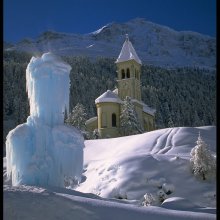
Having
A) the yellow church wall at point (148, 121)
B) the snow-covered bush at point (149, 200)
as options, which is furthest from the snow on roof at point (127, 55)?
the snow-covered bush at point (149, 200)

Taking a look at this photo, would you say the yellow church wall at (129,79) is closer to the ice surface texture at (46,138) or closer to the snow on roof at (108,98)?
the snow on roof at (108,98)

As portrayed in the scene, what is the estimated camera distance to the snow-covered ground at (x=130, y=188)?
11203mm

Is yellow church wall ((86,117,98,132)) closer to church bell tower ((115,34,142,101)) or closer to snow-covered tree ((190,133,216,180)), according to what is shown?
church bell tower ((115,34,142,101))

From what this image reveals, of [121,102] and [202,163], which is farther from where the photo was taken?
[121,102]

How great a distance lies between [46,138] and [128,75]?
159ft

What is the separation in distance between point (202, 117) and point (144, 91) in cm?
1791

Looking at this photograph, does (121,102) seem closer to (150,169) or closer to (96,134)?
(96,134)

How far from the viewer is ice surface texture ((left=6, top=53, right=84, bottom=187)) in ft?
56.2

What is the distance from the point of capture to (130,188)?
1150 inches

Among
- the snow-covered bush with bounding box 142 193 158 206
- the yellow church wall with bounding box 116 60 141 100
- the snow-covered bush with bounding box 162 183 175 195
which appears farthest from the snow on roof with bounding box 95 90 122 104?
the snow-covered bush with bounding box 142 193 158 206

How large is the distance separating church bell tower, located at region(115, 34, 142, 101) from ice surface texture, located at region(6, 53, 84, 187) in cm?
4603

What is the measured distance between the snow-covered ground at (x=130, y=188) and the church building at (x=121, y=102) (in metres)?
12.8

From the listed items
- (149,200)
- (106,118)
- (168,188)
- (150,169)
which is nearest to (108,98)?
(106,118)

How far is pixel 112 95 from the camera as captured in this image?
199 feet
